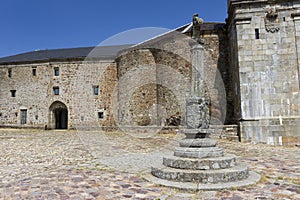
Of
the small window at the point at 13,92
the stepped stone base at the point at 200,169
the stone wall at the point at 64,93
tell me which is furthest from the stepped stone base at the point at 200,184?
the small window at the point at 13,92

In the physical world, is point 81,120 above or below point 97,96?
below

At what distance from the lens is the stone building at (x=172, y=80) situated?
997 cm

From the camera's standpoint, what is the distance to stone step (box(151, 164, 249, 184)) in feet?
12.8

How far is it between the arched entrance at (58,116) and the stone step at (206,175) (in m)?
18.0

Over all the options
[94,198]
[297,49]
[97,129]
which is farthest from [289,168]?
[97,129]

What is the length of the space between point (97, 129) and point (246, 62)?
12044 mm

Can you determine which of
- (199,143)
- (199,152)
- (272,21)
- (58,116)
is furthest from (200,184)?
(58,116)

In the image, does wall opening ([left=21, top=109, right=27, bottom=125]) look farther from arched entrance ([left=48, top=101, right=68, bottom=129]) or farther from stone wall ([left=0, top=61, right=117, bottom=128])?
arched entrance ([left=48, top=101, right=68, bottom=129])

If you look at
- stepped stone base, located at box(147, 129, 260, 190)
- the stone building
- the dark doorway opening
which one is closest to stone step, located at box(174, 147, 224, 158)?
stepped stone base, located at box(147, 129, 260, 190)

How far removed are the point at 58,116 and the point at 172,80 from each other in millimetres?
11874

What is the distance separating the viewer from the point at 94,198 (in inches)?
131

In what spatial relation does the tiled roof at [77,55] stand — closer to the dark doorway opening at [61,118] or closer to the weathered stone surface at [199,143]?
the dark doorway opening at [61,118]

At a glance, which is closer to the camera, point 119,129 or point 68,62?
point 119,129

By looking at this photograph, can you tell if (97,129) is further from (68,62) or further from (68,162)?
(68,162)
